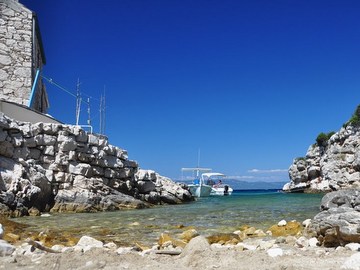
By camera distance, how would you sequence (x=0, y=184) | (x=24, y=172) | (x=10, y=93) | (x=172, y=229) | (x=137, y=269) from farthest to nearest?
(x=10, y=93), (x=24, y=172), (x=0, y=184), (x=172, y=229), (x=137, y=269)

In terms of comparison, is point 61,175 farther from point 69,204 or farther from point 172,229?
point 172,229

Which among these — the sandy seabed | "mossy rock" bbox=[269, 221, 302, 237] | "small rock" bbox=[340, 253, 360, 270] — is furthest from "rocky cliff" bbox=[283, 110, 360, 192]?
"small rock" bbox=[340, 253, 360, 270]

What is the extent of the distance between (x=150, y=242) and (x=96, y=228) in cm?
358

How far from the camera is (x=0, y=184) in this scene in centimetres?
1705

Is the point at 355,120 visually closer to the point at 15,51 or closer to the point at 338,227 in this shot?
the point at 15,51

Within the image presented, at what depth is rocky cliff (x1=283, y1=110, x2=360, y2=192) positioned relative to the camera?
226 ft

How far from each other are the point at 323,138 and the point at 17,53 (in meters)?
73.8

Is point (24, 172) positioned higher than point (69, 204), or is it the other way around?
point (24, 172)

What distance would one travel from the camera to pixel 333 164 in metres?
73.4

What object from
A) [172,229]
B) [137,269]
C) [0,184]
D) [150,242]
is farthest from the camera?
[0,184]

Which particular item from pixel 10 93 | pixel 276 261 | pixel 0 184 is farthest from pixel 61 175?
pixel 276 261

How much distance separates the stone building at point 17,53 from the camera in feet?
81.0

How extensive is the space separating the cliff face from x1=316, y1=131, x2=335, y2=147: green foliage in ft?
2.47

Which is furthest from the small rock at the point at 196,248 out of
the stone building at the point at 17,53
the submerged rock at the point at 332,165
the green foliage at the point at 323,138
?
the green foliage at the point at 323,138
